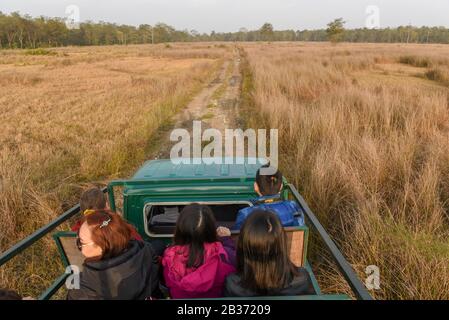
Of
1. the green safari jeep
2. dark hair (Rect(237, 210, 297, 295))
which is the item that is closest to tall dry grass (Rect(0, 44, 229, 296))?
the green safari jeep

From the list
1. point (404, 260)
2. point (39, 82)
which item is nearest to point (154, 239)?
point (404, 260)

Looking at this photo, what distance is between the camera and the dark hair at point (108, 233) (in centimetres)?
208

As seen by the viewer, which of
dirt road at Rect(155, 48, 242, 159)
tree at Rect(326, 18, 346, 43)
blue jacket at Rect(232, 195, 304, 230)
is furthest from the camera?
tree at Rect(326, 18, 346, 43)

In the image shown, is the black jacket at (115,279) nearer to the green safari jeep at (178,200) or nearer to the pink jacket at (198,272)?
the pink jacket at (198,272)

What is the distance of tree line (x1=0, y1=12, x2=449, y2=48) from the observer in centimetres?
7625

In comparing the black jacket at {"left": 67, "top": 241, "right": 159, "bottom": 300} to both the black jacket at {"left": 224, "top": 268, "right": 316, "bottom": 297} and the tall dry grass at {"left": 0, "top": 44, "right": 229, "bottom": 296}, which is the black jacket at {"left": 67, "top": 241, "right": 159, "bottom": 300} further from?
the tall dry grass at {"left": 0, "top": 44, "right": 229, "bottom": 296}

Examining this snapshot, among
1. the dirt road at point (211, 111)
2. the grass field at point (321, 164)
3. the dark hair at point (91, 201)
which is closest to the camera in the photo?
the dark hair at point (91, 201)

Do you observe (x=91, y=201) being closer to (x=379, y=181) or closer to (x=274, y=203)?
(x=274, y=203)

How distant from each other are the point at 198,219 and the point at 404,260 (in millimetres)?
2039

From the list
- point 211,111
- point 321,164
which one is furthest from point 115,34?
point 321,164

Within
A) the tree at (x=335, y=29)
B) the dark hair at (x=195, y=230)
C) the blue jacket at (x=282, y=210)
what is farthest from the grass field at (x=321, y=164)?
the tree at (x=335, y=29)

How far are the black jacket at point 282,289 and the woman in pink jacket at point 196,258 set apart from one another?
190mm
